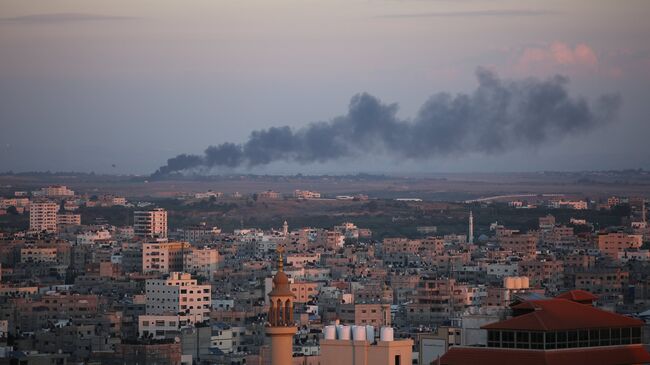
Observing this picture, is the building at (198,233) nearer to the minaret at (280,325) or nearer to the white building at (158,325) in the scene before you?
the white building at (158,325)

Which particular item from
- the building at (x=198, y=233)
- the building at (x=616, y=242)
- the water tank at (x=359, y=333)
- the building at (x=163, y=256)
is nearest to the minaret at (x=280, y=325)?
the water tank at (x=359, y=333)

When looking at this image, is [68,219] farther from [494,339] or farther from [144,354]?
[494,339]

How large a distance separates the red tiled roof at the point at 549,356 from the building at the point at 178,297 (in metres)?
54.0

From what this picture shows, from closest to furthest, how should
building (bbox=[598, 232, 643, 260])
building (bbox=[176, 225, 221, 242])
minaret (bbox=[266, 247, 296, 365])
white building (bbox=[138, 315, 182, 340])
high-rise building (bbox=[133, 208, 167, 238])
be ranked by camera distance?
minaret (bbox=[266, 247, 296, 365]) → white building (bbox=[138, 315, 182, 340]) → building (bbox=[598, 232, 643, 260]) → building (bbox=[176, 225, 221, 242]) → high-rise building (bbox=[133, 208, 167, 238])

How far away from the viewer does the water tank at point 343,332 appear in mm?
43781

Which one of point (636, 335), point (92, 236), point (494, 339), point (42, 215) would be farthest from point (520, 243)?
point (494, 339)

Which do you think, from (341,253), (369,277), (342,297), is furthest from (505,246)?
(342,297)

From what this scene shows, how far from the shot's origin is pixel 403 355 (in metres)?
43.5

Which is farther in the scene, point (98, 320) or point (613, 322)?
point (98, 320)

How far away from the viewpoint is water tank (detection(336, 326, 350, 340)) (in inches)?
1724

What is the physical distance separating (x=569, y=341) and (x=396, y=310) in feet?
183

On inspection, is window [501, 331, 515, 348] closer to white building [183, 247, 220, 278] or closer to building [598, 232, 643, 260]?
white building [183, 247, 220, 278]

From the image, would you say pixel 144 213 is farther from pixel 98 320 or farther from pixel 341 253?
pixel 98 320

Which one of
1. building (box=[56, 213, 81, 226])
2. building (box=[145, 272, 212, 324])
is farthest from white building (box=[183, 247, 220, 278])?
building (box=[56, 213, 81, 226])
